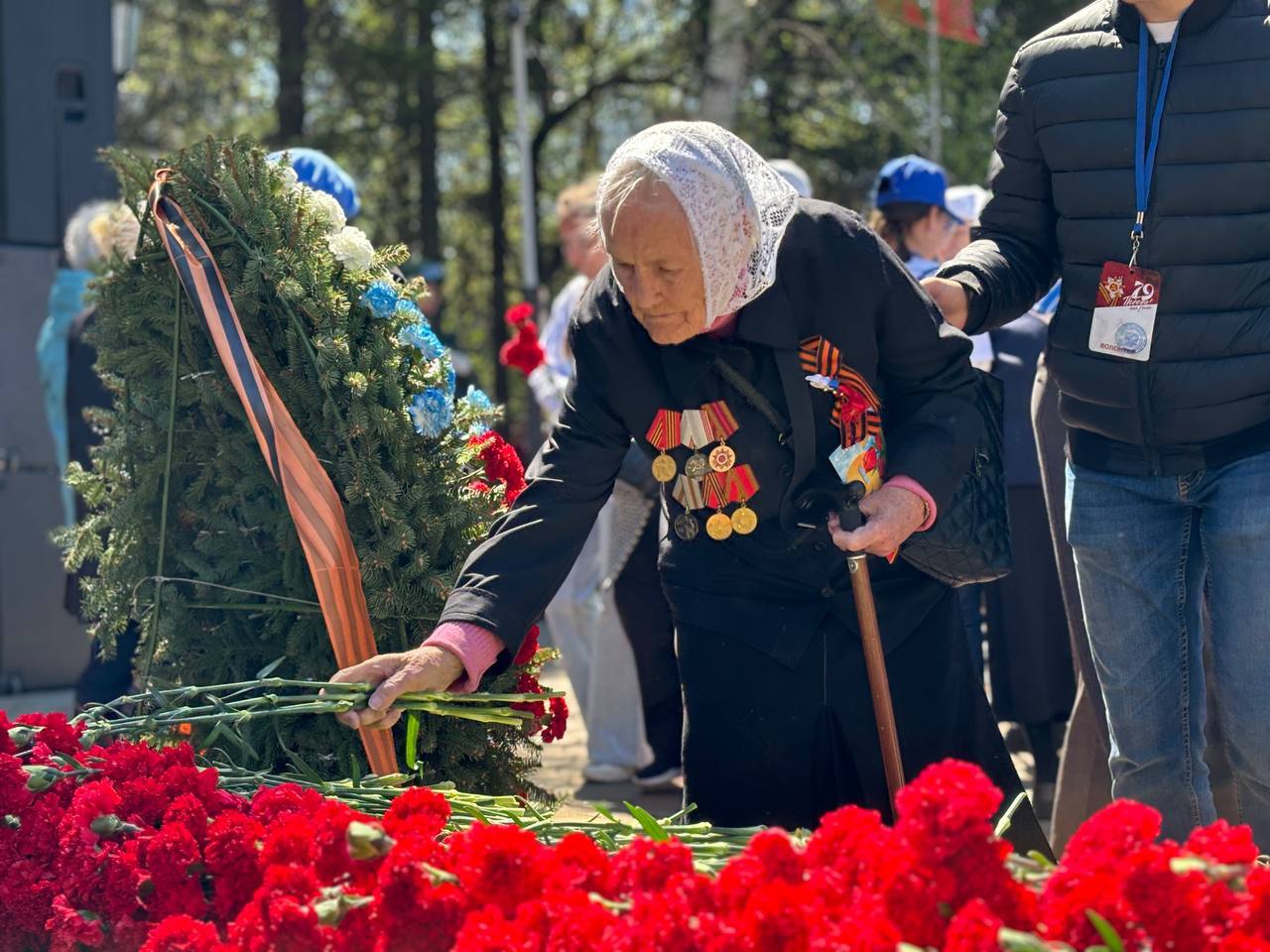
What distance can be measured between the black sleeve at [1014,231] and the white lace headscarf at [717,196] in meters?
0.64

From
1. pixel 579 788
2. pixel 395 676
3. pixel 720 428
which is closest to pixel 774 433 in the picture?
pixel 720 428

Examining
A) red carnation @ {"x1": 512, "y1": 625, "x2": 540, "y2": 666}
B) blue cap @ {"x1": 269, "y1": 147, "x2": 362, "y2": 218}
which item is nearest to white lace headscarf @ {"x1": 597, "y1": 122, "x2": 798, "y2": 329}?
red carnation @ {"x1": 512, "y1": 625, "x2": 540, "y2": 666}

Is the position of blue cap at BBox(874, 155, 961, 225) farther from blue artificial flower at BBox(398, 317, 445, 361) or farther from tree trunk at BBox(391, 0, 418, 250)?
tree trunk at BBox(391, 0, 418, 250)

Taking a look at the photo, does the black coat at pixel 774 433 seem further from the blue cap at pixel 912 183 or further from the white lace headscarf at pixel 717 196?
the blue cap at pixel 912 183

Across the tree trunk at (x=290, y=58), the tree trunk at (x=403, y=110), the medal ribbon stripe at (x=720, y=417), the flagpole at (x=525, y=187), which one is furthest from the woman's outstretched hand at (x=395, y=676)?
the tree trunk at (x=290, y=58)

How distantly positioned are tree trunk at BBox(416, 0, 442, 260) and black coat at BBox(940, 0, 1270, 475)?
14.8 m

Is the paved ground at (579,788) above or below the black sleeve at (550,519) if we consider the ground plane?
below

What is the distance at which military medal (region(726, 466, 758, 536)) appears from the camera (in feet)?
9.09

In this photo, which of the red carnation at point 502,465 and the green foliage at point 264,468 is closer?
the green foliage at point 264,468

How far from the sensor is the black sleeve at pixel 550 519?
8.97 feet

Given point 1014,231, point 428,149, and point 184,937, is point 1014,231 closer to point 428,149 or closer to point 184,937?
point 184,937

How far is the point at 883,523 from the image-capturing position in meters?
2.63

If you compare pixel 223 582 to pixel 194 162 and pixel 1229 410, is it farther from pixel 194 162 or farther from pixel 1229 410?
pixel 1229 410

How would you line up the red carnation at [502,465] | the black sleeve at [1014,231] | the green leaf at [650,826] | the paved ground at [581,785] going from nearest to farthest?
the green leaf at [650,826] → the black sleeve at [1014,231] → the red carnation at [502,465] → the paved ground at [581,785]
